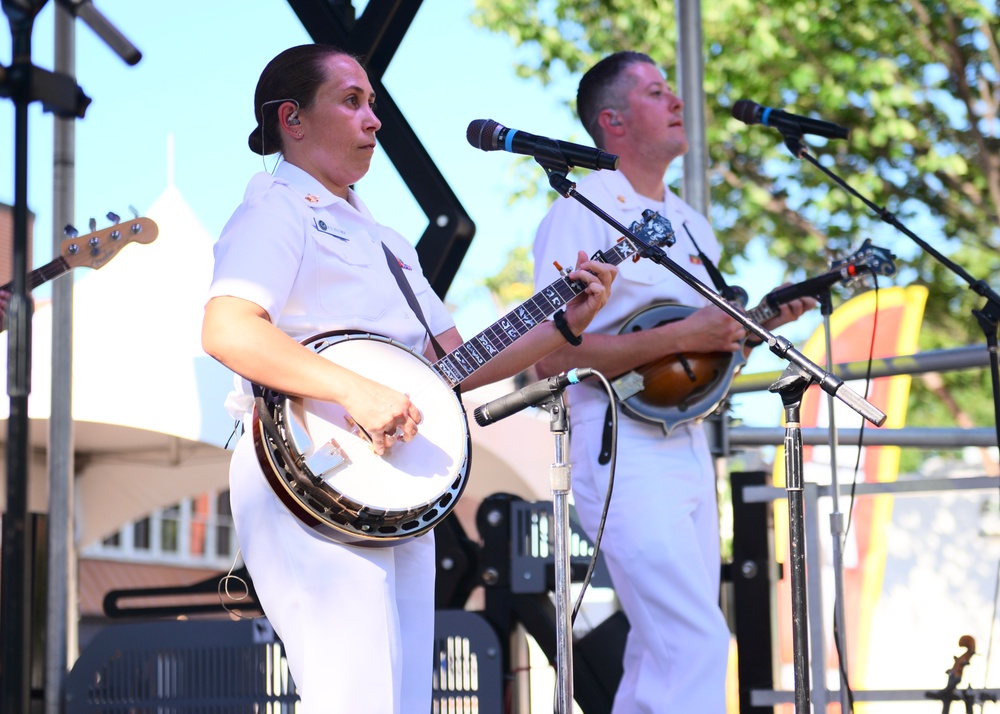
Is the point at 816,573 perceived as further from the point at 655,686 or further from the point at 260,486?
the point at 260,486

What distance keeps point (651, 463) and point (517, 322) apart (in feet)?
2.11

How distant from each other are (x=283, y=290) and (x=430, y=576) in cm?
66

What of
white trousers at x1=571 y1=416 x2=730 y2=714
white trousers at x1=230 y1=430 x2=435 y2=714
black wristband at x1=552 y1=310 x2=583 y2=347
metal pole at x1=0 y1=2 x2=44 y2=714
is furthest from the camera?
white trousers at x1=571 y1=416 x2=730 y2=714

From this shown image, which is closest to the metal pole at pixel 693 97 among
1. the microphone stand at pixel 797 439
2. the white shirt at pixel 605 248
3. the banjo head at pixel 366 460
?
the white shirt at pixel 605 248

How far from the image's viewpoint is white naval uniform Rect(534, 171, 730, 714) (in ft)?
10.4

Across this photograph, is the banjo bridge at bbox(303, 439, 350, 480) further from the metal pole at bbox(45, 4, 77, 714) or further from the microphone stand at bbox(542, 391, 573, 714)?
the metal pole at bbox(45, 4, 77, 714)

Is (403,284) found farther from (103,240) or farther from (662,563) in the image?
(103,240)

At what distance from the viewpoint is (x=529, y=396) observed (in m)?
2.56

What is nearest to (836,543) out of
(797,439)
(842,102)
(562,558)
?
(797,439)

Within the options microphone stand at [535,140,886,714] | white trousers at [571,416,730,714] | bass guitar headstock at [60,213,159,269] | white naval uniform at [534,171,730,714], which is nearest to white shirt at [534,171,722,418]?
white naval uniform at [534,171,730,714]

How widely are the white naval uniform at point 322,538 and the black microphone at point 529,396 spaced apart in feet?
0.84

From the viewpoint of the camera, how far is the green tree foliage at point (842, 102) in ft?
30.3

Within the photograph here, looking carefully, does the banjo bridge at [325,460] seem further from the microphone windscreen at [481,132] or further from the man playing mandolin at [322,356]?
the microphone windscreen at [481,132]

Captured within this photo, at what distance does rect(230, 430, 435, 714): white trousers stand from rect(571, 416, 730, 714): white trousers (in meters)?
0.91
